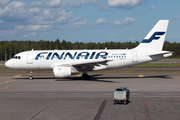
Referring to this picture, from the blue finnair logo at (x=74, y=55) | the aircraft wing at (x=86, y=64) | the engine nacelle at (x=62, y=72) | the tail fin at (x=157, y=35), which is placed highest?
the tail fin at (x=157, y=35)

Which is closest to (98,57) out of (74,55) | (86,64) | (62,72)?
(86,64)

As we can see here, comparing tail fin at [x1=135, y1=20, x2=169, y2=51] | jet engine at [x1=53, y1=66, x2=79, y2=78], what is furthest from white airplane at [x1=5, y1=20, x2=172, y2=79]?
jet engine at [x1=53, y1=66, x2=79, y2=78]

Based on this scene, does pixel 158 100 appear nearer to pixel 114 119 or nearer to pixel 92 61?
pixel 114 119

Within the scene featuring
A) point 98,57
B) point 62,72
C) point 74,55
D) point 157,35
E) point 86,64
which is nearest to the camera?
point 62,72

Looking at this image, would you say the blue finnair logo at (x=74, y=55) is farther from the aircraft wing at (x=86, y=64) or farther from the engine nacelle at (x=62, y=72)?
the engine nacelle at (x=62, y=72)

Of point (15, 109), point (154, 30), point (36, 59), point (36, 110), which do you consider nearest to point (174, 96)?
point (36, 110)

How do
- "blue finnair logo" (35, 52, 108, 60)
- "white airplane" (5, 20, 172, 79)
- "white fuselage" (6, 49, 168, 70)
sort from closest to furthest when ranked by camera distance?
"white airplane" (5, 20, 172, 79) < "white fuselage" (6, 49, 168, 70) < "blue finnair logo" (35, 52, 108, 60)

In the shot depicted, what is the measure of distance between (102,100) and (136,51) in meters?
17.4

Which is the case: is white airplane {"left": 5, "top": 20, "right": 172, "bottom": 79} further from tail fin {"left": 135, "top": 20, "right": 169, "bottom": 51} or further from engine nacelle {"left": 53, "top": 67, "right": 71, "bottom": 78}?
engine nacelle {"left": 53, "top": 67, "right": 71, "bottom": 78}

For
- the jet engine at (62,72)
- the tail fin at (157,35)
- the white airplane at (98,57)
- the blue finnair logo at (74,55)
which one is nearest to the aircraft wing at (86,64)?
the white airplane at (98,57)

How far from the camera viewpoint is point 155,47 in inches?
1312

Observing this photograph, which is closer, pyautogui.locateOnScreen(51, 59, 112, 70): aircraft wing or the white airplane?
pyautogui.locateOnScreen(51, 59, 112, 70): aircraft wing

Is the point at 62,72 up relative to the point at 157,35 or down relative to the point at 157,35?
down

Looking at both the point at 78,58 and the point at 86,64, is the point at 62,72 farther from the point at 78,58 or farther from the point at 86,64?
the point at 78,58
